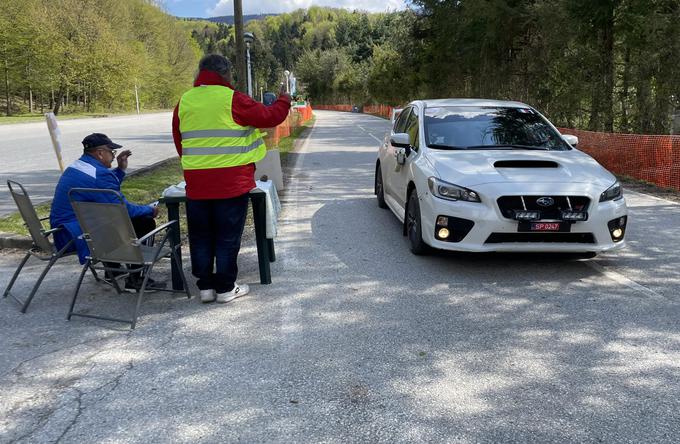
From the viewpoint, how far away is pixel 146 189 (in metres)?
10.2

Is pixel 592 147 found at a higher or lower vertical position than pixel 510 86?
lower

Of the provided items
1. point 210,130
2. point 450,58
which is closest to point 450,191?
point 210,130

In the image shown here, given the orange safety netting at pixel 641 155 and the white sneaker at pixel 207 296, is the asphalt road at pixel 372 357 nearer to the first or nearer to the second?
the white sneaker at pixel 207 296

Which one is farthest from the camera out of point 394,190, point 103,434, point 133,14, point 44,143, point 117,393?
point 133,14

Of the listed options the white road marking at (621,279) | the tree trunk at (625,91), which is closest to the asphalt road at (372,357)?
the white road marking at (621,279)

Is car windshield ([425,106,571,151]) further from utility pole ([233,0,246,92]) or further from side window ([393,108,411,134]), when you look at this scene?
utility pole ([233,0,246,92])

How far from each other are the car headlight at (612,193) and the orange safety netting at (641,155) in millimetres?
6186

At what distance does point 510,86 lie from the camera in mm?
24172

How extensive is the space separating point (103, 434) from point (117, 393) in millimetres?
450

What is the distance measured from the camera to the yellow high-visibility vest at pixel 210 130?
4.47 metres

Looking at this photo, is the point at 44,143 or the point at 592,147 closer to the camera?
the point at 592,147

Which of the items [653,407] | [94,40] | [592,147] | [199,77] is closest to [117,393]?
[199,77]

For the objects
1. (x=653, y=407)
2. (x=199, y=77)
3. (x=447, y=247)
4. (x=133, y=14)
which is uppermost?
(x=133, y=14)

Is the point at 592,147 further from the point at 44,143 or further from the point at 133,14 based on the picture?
the point at 133,14
